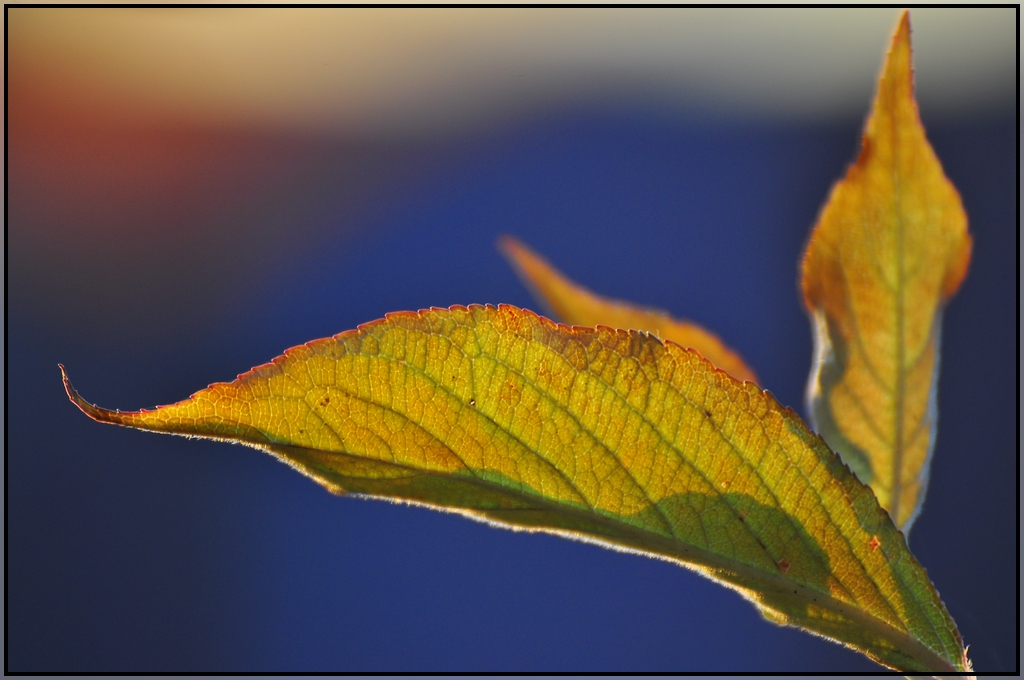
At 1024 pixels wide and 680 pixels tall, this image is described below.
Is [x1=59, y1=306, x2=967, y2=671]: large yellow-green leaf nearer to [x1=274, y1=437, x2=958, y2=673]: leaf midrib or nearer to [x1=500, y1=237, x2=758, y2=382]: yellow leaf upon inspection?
[x1=274, y1=437, x2=958, y2=673]: leaf midrib

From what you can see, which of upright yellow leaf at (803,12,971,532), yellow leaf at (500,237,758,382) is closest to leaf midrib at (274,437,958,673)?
upright yellow leaf at (803,12,971,532)

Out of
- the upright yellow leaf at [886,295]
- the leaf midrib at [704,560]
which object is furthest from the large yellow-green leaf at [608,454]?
the upright yellow leaf at [886,295]

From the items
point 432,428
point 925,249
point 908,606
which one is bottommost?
point 908,606

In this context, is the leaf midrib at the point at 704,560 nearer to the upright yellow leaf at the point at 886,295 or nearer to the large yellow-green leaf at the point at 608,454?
the large yellow-green leaf at the point at 608,454

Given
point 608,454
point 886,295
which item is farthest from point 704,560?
point 886,295

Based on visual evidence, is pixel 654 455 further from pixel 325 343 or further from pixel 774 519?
pixel 325 343

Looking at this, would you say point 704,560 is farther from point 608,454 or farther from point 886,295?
point 886,295

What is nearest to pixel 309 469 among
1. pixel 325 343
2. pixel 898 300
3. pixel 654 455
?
pixel 325 343

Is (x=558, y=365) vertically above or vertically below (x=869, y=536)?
above
